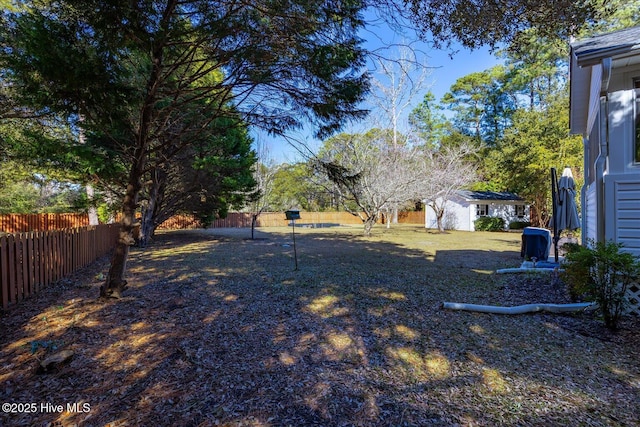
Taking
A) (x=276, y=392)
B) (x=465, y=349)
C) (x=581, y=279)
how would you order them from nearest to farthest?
(x=276, y=392) → (x=465, y=349) → (x=581, y=279)

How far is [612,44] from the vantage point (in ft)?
14.4

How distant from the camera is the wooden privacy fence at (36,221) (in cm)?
1836

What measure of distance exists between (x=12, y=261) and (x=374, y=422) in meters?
5.27

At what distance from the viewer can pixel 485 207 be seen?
77.7 feet

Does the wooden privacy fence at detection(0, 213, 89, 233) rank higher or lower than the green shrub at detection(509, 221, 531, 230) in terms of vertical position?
higher

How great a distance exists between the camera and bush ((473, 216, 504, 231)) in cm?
2258

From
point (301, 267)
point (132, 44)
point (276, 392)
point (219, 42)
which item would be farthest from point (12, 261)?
point (301, 267)

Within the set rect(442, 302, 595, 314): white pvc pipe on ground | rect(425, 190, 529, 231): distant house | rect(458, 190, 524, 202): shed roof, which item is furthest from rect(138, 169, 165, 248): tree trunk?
rect(458, 190, 524, 202): shed roof

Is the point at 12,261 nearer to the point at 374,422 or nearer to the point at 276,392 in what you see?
the point at 276,392

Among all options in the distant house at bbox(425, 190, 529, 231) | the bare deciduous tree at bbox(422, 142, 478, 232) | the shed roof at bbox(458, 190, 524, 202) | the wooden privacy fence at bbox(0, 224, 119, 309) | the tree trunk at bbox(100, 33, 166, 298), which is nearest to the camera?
the wooden privacy fence at bbox(0, 224, 119, 309)

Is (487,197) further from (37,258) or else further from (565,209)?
(37,258)

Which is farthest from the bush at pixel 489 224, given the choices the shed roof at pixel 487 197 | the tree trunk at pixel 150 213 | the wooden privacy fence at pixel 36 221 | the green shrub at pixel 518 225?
the wooden privacy fence at pixel 36 221

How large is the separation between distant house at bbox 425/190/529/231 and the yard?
1943cm

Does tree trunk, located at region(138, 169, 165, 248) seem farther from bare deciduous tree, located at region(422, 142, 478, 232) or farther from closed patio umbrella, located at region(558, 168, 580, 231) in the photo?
bare deciduous tree, located at region(422, 142, 478, 232)
